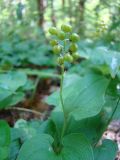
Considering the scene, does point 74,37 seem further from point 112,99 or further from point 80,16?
point 80,16

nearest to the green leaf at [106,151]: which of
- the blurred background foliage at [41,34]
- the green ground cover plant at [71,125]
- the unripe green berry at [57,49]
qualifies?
the green ground cover plant at [71,125]

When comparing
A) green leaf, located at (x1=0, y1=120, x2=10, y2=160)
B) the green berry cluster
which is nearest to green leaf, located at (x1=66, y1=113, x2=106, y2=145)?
green leaf, located at (x1=0, y1=120, x2=10, y2=160)

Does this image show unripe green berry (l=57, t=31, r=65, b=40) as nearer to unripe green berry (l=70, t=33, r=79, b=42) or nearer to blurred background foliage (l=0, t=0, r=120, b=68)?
unripe green berry (l=70, t=33, r=79, b=42)

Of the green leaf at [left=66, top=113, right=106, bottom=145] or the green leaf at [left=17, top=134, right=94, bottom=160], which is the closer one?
the green leaf at [left=17, top=134, right=94, bottom=160]

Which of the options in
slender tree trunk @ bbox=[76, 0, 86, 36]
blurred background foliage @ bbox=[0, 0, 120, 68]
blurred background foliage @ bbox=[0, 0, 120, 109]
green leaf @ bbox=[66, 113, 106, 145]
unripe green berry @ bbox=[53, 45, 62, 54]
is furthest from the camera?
slender tree trunk @ bbox=[76, 0, 86, 36]

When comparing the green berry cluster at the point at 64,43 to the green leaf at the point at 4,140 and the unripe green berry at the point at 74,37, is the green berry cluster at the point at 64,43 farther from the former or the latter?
the green leaf at the point at 4,140

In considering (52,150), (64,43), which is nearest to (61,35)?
(64,43)
